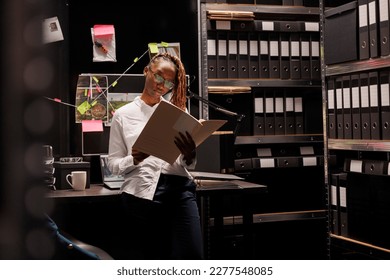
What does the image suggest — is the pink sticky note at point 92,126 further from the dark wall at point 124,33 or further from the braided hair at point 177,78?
the braided hair at point 177,78

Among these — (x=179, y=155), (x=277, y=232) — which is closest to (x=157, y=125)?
(x=179, y=155)

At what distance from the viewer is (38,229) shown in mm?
139

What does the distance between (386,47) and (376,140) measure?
0.45m

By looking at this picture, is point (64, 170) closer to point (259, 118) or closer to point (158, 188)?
point (158, 188)

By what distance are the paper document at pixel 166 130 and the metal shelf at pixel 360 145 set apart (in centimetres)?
102

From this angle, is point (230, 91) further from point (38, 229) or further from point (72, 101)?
point (38, 229)

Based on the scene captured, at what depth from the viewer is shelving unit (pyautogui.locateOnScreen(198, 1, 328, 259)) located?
2.98 m

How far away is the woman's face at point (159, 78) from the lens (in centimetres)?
187

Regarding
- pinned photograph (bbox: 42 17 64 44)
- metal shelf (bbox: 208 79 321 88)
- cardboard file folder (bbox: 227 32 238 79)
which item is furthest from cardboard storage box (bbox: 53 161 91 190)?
pinned photograph (bbox: 42 17 64 44)

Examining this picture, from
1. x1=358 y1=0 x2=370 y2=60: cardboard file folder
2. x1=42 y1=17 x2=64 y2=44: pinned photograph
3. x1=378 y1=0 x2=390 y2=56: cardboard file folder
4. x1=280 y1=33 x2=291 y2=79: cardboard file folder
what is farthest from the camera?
x1=280 y1=33 x2=291 y2=79: cardboard file folder

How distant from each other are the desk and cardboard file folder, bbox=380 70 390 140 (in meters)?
0.68

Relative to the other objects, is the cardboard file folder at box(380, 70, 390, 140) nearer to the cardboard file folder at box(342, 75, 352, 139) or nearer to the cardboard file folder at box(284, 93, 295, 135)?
the cardboard file folder at box(342, 75, 352, 139)

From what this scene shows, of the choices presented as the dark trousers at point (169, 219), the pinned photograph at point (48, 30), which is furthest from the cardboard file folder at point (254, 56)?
the pinned photograph at point (48, 30)

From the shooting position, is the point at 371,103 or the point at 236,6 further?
the point at 236,6
